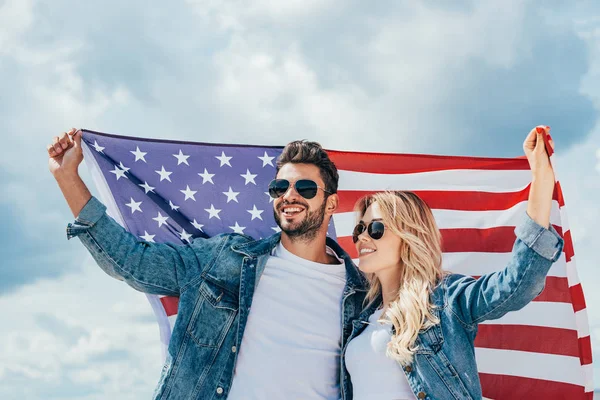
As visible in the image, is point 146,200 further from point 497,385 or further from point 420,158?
point 497,385

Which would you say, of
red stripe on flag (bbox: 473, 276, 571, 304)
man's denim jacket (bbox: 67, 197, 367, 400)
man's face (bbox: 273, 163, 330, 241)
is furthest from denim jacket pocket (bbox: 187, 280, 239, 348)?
red stripe on flag (bbox: 473, 276, 571, 304)

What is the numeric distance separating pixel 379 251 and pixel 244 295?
1342 millimetres

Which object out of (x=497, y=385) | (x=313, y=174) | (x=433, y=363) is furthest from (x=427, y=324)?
(x=497, y=385)

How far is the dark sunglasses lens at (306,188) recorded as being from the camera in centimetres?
698

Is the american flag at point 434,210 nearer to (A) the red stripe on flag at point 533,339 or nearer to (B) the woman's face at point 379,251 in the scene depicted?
(A) the red stripe on flag at point 533,339

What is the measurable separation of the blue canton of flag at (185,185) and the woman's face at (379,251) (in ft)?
7.10

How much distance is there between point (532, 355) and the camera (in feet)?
26.8

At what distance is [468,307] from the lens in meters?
5.52

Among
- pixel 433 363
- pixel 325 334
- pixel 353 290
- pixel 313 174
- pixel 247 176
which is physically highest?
pixel 247 176

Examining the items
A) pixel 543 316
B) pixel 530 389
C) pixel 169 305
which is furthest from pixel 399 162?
pixel 169 305

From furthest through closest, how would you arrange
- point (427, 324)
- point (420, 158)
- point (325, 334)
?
point (420, 158)
point (325, 334)
point (427, 324)

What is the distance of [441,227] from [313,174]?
2258 mm

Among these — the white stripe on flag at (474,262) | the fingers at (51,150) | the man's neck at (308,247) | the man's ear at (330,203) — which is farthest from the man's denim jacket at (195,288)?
the white stripe on flag at (474,262)

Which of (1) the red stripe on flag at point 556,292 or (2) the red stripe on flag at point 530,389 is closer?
(2) the red stripe on flag at point 530,389
